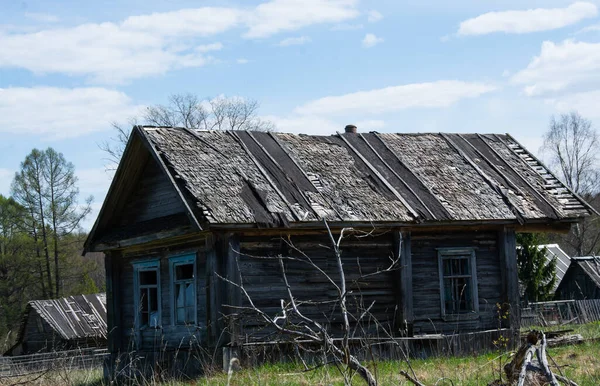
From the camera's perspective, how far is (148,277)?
16609mm

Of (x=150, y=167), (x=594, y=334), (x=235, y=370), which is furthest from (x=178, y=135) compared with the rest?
(x=594, y=334)

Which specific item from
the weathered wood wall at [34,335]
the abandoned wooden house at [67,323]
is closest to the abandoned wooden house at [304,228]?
the abandoned wooden house at [67,323]

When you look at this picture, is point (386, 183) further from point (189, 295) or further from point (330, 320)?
point (330, 320)

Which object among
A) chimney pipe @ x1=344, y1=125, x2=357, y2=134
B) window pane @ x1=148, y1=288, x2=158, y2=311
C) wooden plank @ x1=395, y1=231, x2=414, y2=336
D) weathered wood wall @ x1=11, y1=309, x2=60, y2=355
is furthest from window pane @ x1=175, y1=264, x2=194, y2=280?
weathered wood wall @ x1=11, y1=309, x2=60, y2=355

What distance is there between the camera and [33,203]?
42625 mm

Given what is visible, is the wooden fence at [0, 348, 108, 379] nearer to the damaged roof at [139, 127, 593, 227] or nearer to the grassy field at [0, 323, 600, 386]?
the grassy field at [0, 323, 600, 386]

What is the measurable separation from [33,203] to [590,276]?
26.2 metres

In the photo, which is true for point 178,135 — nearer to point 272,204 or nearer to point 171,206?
point 171,206

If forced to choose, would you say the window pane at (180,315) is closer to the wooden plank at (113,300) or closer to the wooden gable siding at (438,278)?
the wooden plank at (113,300)

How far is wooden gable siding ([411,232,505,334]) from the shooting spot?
1560cm

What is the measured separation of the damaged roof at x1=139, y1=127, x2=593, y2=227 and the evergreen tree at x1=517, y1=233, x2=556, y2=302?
1363 cm

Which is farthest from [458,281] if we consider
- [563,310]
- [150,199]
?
[563,310]

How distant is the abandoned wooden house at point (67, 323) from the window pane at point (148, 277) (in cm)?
1439

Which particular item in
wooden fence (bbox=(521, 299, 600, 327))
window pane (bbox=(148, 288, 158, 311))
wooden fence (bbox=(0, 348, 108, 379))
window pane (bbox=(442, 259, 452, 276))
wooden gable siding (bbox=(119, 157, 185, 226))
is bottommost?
wooden fence (bbox=(0, 348, 108, 379))
